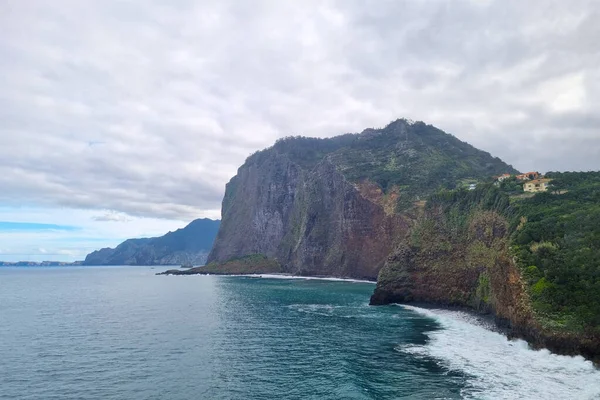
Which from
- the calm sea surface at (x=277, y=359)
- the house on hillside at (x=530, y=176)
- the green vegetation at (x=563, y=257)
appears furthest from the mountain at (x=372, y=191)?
the calm sea surface at (x=277, y=359)

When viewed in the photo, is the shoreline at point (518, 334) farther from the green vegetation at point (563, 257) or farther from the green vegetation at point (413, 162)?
the green vegetation at point (413, 162)

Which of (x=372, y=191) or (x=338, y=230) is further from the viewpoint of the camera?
(x=338, y=230)

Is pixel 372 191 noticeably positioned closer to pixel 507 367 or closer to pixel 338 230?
pixel 338 230

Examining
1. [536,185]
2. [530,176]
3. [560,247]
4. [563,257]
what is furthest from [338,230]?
[563,257]

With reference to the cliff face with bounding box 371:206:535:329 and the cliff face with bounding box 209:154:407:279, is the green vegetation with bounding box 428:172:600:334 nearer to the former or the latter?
the cliff face with bounding box 371:206:535:329

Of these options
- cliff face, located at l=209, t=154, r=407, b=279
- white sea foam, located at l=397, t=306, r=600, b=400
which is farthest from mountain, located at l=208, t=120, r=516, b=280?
white sea foam, located at l=397, t=306, r=600, b=400

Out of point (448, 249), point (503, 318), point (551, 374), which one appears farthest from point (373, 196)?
point (551, 374)
